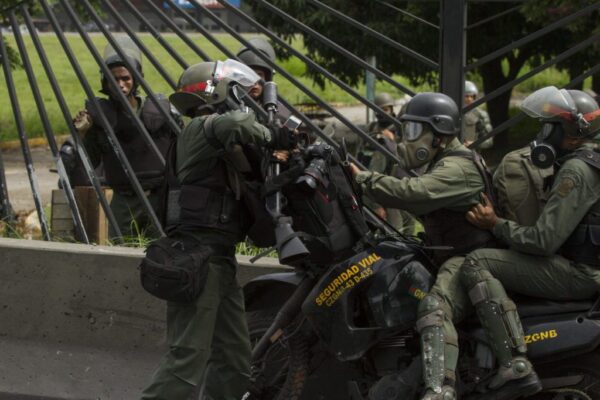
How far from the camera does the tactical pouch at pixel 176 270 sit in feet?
17.0

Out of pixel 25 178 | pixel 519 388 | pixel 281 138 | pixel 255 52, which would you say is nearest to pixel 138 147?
pixel 255 52

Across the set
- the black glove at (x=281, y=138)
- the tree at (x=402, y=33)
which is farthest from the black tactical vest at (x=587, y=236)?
the tree at (x=402, y=33)

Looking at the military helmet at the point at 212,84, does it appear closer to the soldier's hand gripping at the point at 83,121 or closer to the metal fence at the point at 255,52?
the metal fence at the point at 255,52

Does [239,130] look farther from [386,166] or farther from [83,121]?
[386,166]

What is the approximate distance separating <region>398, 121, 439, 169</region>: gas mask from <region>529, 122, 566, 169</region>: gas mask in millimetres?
411

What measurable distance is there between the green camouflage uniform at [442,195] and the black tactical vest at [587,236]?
43cm

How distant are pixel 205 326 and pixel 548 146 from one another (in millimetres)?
1638

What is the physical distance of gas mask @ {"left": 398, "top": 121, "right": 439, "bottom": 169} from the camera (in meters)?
5.18

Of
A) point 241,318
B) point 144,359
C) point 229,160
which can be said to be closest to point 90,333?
point 144,359

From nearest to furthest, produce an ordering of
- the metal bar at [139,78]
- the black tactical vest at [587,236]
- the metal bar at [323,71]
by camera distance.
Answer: the black tactical vest at [587,236] < the metal bar at [323,71] < the metal bar at [139,78]

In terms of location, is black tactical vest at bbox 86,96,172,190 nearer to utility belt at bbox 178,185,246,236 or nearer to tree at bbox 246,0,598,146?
utility belt at bbox 178,185,246,236

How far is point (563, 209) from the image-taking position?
4926mm

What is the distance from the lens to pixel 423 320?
4.97 meters

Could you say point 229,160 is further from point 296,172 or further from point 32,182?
point 32,182
